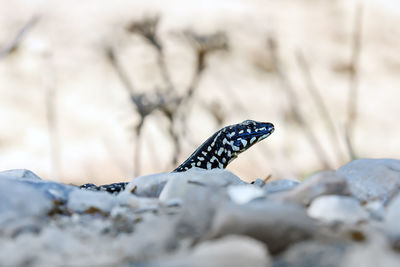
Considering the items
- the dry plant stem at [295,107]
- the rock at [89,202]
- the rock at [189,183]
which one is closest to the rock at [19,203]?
the rock at [89,202]

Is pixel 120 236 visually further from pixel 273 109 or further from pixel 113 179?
pixel 273 109

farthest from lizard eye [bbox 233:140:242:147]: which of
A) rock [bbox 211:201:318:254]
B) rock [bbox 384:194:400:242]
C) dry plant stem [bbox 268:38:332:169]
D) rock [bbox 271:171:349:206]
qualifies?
dry plant stem [bbox 268:38:332:169]

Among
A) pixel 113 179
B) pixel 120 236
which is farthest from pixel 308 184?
pixel 113 179

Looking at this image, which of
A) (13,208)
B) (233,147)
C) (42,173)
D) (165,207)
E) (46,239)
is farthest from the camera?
(42,173)

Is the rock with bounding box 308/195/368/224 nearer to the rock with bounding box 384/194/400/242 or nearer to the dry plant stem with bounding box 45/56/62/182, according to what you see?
the rock with bounding box 384/194/400/242

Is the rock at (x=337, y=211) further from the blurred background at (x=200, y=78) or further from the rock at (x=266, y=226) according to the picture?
the blurred background at (x=200, y=78)

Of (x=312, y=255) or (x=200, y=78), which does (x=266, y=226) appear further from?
(x=200, y=78)

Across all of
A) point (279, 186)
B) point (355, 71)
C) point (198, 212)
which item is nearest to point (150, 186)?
point (279, 186)
